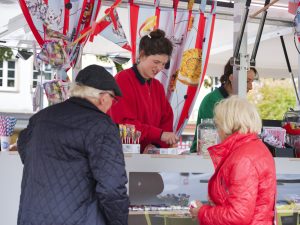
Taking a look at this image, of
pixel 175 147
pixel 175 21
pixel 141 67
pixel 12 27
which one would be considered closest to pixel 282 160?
pixel 175 147

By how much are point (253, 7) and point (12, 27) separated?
2.22 meters

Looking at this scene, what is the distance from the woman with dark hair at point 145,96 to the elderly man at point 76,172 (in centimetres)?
97

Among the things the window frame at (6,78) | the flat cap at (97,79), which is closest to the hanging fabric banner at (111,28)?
the flat cap at (97,79)

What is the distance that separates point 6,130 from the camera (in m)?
3.20

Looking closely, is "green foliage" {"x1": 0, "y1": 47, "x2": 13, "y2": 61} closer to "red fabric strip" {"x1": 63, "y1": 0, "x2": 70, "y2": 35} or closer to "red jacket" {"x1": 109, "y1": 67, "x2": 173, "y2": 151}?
"red fabric strip" {"x1": 63, "y1": 0, "x2": 70, "y2": 35}

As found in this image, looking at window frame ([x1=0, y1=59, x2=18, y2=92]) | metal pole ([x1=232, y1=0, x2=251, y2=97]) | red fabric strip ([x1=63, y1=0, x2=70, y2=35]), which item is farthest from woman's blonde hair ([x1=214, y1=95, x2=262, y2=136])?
window frame ([x1=0, y1=59, x2=18, y2=92])

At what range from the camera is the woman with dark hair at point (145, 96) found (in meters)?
3.25

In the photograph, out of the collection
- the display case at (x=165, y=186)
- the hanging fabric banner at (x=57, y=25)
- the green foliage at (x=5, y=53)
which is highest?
the green foliage at (x=5, y=53)

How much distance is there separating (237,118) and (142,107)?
1.15 m

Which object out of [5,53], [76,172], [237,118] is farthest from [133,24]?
[5,53]

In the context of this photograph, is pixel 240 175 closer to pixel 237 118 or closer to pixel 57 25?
pixel 237 118

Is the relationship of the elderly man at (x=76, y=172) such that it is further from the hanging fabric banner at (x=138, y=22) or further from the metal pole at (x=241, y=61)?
the hanging fabric banner at (x=138, y=22)

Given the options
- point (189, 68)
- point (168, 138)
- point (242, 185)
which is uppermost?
point (189, 68)

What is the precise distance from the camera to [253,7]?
4934 mm
